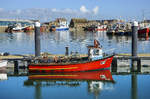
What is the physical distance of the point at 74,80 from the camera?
25031 millimetres

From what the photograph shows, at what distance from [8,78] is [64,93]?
24.2 feet

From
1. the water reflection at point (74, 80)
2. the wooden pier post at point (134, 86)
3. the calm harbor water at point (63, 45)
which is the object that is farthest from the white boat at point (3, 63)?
the calm harbor water at point (63, 45)

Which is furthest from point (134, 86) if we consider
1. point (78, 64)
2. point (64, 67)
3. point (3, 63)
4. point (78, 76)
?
point (3, 63)

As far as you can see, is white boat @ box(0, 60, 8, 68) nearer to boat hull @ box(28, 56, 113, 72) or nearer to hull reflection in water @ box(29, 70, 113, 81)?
boat hull @ box(28, 56, 113, 72)

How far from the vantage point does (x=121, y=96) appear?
19.6m

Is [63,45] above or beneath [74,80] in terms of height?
above

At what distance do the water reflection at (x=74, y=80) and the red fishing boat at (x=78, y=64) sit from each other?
1.58 feet

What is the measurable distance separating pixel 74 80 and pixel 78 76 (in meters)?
1.21

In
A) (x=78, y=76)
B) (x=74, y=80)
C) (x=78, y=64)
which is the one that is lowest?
(x=74, y=80)

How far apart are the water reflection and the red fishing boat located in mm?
483

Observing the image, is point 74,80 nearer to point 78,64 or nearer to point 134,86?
point 78,64

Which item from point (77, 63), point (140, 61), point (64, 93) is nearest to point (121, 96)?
point (64, 93)

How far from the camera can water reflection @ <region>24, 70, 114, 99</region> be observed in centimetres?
2288

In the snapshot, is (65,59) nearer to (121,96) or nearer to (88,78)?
(88,78)
